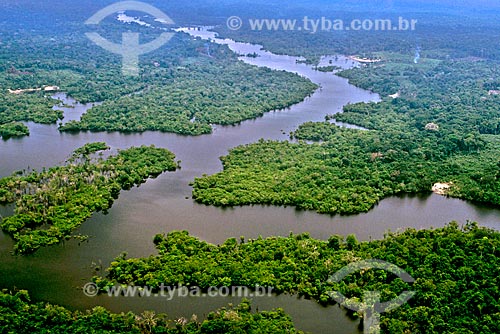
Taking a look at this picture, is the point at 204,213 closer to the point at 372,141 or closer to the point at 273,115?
the point at 372,141

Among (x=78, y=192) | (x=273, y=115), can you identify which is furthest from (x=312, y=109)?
(x=78, y=192)

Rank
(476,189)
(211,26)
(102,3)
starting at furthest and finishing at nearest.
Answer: (102,3), (211,26), (476,189)

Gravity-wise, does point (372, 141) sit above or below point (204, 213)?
above

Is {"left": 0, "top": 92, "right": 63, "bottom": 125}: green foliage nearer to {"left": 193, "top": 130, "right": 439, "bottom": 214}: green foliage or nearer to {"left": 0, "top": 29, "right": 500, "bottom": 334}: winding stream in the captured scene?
{"left": 0, "top": 29, "right": 500, "bottom": 334}: winding stream

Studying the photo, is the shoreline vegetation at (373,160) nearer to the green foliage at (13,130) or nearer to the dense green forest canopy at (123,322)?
the dense green forest canopy at (123,322)

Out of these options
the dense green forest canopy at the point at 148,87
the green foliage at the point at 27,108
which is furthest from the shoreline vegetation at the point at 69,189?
the green foliage at the point at 27,108

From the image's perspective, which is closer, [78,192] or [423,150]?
[78,192]

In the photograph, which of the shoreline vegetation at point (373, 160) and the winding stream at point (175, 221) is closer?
the winding stream at point (175, 221)

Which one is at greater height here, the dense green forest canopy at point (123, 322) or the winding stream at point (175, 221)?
the winding stream at point (175, 221)
